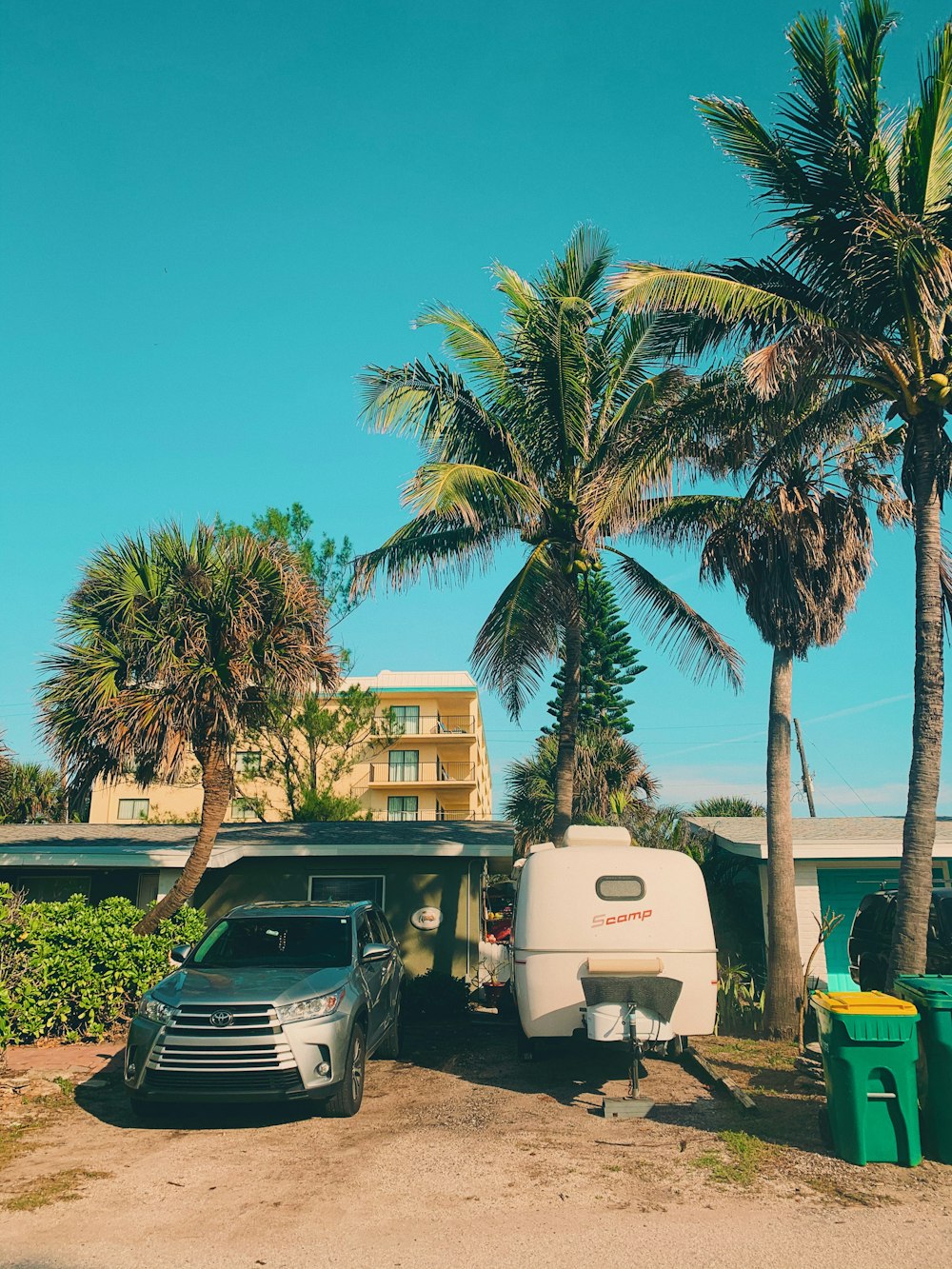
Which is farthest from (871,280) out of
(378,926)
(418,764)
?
(418,764)

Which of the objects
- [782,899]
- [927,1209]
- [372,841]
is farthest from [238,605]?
[927,1209]

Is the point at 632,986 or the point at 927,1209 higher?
the point at 632,986

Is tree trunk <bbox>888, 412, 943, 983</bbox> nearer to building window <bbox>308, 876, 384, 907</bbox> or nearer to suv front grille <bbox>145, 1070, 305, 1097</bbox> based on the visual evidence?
suv front grille <bbox>145, 1070, 305, 1097</bbox>

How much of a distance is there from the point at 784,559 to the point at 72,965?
426 inches

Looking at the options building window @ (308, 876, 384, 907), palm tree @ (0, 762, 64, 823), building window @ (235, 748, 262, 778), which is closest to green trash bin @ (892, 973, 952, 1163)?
building window @ (308, 876, 384, 907)

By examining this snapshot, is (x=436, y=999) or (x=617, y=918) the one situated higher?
(x=617, y=918)

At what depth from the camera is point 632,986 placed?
9086 millimetres

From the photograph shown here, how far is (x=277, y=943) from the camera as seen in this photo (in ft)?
31.6

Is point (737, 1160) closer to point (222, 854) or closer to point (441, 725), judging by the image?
point (222, 854)

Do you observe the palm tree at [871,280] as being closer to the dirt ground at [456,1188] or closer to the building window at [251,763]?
the dirt ground at [456,1188]

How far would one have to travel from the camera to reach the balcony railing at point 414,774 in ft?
147

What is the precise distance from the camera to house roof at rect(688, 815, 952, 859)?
15.3m

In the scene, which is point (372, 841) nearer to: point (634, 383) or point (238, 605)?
point (238, 605)

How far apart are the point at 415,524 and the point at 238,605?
4148 millimetres
